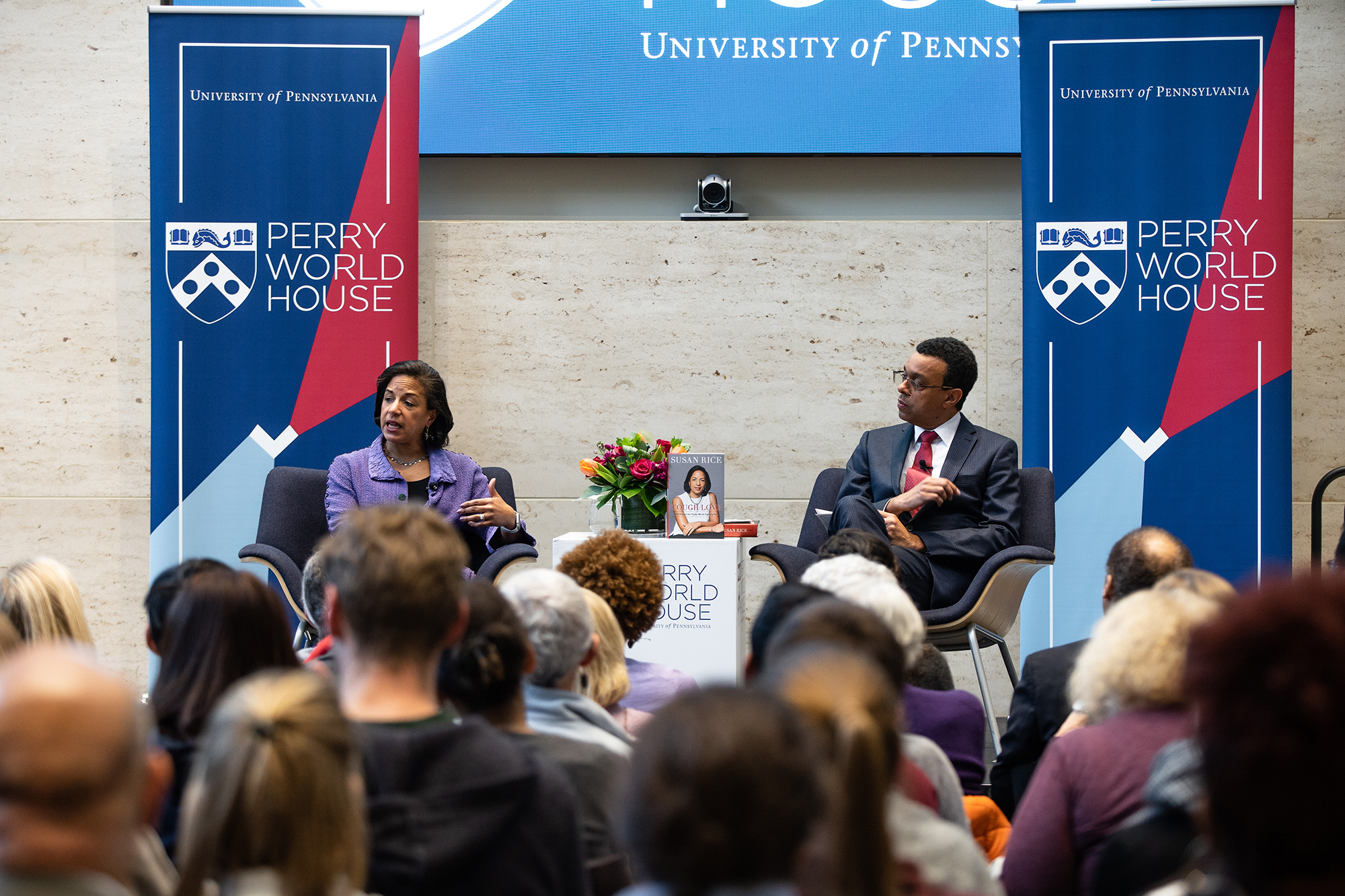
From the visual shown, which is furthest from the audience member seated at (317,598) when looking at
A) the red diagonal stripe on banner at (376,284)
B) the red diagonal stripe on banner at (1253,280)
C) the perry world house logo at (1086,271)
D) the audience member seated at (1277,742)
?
the red diagonal stripe on banner at (1253,280)

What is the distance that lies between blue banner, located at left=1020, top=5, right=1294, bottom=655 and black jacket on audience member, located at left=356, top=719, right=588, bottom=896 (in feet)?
12.1

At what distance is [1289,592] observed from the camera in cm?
94

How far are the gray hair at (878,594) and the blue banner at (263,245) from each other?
2954mm

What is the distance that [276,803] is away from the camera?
0.97 metres

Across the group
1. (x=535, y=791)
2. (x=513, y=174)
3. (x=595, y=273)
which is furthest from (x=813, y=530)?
(x=535, y=791)

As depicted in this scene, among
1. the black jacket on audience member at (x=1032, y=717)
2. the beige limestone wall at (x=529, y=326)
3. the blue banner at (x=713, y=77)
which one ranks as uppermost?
the blue banner at (x=713, y=77)

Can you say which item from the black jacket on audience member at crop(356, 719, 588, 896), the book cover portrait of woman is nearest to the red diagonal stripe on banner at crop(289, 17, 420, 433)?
the book cover portrait of woman

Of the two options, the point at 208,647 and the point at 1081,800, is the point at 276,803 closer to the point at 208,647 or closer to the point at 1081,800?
the point at 208,647

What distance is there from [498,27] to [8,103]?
7.36ft

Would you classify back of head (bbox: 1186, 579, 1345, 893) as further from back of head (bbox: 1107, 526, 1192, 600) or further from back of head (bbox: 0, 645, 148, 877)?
back of head (bbox: 1107, 526, 1192, 600)

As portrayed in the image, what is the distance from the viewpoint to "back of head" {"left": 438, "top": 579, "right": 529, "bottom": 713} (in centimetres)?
150

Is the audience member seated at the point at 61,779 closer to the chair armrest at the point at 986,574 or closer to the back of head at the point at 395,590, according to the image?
the back of head at the point at 395,590

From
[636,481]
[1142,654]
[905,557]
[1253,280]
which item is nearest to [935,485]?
[905,557]

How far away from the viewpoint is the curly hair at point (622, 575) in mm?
2471
